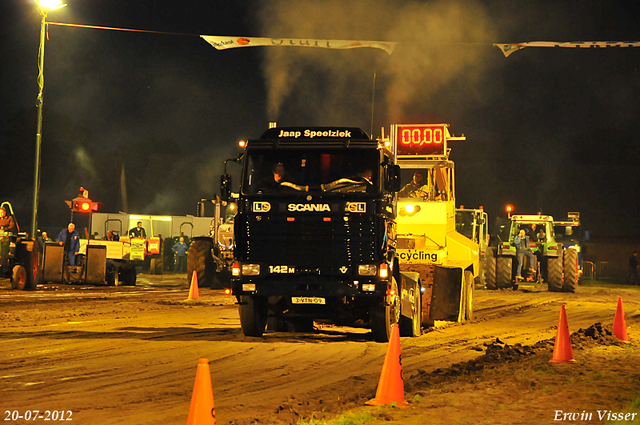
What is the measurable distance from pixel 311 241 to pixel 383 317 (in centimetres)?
170

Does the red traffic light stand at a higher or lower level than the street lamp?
lower

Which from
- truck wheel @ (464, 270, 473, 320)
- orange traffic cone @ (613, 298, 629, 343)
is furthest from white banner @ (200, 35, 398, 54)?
orange traffic cone @ (613, 298, 629, 343)

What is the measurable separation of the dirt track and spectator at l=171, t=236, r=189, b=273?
17.7 m

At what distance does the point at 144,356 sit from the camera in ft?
33.5

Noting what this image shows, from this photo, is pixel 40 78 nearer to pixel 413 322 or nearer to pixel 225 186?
pixel 225 186

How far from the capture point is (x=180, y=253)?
121ft

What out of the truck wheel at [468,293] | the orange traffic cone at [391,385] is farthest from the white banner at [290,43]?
the orange traffic cone at [391,385]

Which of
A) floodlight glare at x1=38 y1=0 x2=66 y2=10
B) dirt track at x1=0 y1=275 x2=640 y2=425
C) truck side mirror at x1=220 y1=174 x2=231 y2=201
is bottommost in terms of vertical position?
dirt track at x1=0 y1=275 x2=640 y2=425

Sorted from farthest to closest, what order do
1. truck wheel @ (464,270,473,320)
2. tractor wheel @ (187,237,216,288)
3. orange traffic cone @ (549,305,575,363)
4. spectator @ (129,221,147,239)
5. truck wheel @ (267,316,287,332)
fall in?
spectator @ (129,221,147,239)
tractor wheel @ (187,237,216,288)
truck wheel @ (464,270,473,320)
truck wheel @ (267,316,287,332)
orange traffic cone @ (549,305,575,363)

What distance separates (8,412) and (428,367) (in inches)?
210

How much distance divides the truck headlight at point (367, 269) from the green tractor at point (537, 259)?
731 inches

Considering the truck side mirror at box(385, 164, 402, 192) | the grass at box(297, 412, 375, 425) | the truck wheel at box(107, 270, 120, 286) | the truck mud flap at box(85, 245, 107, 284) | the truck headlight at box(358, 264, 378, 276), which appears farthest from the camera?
the truck wheel at box(107, 270, 120, 286)

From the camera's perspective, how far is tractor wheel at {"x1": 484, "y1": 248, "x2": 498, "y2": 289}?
28.9 metres

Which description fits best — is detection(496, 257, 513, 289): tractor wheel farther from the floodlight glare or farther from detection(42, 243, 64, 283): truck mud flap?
the floodlight glare
